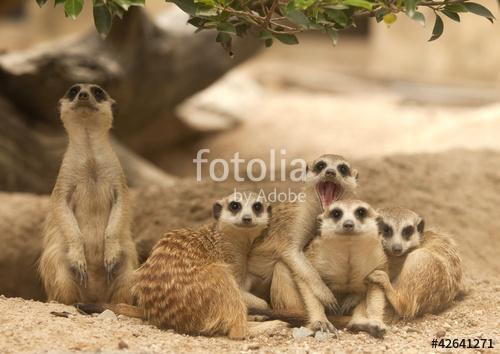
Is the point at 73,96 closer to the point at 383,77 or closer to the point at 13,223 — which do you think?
the point at 13,223

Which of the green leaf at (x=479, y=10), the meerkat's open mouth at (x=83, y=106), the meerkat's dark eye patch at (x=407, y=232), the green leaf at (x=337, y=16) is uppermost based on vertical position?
the green leaf at (x=479, y=10)

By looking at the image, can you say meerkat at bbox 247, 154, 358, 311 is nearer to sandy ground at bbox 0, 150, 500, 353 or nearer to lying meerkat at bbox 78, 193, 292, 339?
lying meerkat at bbox 78, 193, 292, 339

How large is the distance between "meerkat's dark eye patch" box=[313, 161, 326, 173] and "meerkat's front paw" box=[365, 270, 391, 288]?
54cm

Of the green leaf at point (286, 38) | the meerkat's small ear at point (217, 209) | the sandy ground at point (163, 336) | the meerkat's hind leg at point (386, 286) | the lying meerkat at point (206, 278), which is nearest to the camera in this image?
the sandy ground at point (163, 336)

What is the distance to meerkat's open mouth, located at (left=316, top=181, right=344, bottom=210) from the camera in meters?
3.43

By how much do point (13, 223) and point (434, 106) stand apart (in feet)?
22.0

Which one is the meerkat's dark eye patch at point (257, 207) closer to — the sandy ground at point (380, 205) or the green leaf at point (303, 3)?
the sandy ground at point (380, 205)

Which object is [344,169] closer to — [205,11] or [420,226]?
[420,226]

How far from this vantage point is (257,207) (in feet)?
10.8

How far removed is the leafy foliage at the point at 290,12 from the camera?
8.24ft

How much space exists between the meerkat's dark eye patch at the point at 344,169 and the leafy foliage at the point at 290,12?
0.72 m

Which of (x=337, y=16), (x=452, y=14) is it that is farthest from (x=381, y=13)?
(x=452, y=14)

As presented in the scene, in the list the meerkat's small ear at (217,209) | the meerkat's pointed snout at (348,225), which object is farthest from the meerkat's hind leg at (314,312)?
the meerkat's small ear at (217,209)

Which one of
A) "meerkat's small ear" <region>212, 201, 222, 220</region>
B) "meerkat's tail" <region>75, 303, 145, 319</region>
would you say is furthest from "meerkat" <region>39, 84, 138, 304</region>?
"meerkat's small ear" <region>212, 201, 222, 220</region>
